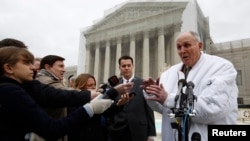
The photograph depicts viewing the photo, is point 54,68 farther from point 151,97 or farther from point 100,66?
point 100,66

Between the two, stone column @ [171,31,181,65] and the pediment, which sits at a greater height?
the pediment

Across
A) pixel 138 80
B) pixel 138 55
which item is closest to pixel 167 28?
pixel 138 55

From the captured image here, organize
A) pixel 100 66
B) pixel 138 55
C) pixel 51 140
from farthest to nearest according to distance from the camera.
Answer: pixel 100 66 → pixel 138 55 → pixel 51 140

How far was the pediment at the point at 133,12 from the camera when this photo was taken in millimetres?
26206

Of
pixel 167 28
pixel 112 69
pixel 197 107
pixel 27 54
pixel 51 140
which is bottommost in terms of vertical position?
pixel 51 140

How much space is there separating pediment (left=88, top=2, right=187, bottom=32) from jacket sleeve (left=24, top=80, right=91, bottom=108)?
2454 centimetres

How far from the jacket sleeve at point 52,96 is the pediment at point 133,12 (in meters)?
24.5

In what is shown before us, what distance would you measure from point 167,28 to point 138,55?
5068 mm

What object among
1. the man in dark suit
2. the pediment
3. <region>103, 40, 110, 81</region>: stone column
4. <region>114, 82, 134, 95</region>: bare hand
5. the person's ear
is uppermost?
the pediment

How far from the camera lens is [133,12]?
1139 inches

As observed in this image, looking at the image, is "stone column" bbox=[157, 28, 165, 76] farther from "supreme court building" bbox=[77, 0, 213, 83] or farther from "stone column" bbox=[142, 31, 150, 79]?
"stone column" bbox=[142, 31, 150, 79]

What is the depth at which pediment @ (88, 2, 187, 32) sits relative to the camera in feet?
86.0

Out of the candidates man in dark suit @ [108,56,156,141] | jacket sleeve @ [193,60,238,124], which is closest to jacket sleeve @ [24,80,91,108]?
jacket sleeve @ [193,60,238,124]

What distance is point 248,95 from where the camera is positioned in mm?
21922
